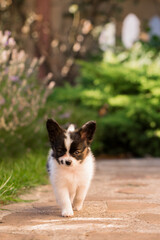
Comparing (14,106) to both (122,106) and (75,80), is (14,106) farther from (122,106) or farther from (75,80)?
(75,80)

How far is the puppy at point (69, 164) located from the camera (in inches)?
161

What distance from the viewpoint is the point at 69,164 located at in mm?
4051

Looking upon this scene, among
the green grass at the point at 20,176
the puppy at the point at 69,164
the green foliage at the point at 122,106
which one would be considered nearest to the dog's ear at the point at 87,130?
the puppy at the point at 69,164

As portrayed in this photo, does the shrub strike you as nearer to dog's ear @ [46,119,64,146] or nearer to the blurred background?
the blurred background

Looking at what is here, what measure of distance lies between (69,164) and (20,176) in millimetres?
1817

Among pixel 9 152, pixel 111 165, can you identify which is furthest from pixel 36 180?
pixel 111 165

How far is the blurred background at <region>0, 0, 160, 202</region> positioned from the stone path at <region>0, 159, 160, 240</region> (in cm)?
47

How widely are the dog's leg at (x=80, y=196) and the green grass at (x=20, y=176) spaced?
732 mm

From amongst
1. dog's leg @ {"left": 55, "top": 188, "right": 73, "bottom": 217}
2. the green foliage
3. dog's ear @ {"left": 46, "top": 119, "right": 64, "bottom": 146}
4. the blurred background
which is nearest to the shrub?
the blurred background

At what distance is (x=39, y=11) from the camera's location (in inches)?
633

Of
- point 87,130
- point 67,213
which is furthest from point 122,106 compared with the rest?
point 67,213

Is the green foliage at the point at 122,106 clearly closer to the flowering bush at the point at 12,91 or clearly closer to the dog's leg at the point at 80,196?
the flowering bush at the point at 12,91

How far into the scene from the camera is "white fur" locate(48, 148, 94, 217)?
4.11m

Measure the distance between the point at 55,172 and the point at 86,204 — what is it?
0.61 meters
